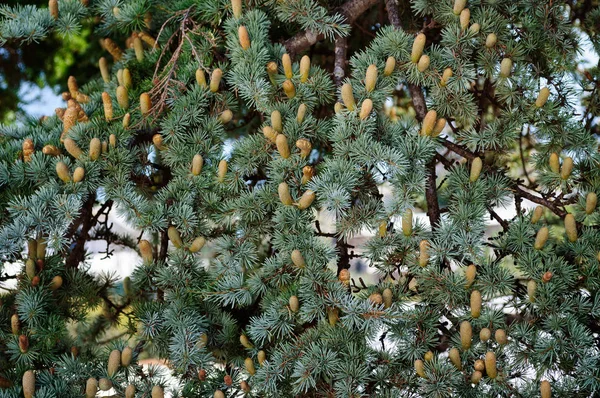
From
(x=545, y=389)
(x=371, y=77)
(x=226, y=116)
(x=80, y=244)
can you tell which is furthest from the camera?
Result: (x=80, y=244)

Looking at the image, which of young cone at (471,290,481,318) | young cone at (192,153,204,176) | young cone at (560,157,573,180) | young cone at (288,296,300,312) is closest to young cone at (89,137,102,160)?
young cone at (192,153,204,176)

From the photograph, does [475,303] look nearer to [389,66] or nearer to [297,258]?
[297,258]

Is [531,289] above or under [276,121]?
under

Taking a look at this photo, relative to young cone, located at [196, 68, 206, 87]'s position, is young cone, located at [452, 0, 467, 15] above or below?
below

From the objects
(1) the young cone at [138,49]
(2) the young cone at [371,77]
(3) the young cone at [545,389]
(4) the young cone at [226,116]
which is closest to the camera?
(3) the young cone at [545,389]

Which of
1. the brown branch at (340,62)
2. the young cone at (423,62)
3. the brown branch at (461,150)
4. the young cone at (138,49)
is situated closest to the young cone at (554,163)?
the brown branch at (461,150)

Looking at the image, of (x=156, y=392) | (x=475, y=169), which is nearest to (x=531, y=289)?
(x=475, y=169)

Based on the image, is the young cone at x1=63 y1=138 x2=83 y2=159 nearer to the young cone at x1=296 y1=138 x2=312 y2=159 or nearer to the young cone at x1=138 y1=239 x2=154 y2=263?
the young cone at x1=138 y1=239 x2=154 y2=263

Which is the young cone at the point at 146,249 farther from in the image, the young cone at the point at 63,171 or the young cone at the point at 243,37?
the young cone at the point at 243,37
